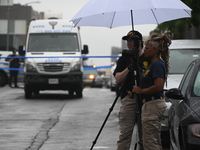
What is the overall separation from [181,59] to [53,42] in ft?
33.1

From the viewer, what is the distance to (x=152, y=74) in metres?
6.55

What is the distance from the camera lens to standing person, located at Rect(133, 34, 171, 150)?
21.5ft

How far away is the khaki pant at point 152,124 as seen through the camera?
658 cm

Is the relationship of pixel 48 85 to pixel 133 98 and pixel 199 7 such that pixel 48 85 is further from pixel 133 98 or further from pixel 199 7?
pixel 133 98

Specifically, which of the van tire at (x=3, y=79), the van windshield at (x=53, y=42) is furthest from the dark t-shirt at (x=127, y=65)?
the van tire at (x=3, y=79)

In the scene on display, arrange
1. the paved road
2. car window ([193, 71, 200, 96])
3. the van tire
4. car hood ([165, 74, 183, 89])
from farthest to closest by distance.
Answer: the van tire
car hood ([165, 74, 183, 89])
the paved road
car window ([193, 71, 200, 96])

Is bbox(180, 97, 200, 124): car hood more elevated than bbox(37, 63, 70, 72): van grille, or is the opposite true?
bbox(180, 97, 200, 124): car hood

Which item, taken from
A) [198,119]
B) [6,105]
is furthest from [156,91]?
[6,105]

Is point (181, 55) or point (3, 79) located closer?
point (181, 55)

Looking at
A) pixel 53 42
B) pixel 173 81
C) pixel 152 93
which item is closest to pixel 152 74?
pixel 152 93

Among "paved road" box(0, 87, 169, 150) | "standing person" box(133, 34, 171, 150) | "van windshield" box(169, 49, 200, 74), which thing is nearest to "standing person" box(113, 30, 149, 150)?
"standing person" box(133, 34, 171, 150)

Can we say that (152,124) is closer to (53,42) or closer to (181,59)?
(181,59)

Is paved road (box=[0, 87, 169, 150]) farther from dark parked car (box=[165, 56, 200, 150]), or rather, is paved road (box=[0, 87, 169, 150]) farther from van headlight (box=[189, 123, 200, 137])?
van headlight (box=[189, 123, 200, 137])

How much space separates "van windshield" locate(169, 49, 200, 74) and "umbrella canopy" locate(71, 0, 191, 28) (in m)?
3.18
